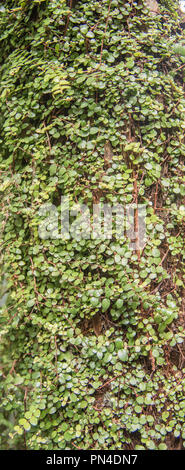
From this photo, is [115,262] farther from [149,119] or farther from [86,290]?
[149,119]

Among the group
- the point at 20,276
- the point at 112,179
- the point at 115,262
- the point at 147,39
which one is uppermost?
the point at 147,39

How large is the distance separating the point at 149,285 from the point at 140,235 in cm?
29

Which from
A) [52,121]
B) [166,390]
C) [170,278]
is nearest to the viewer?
[166,390]

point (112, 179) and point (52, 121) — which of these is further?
point (52, 121)

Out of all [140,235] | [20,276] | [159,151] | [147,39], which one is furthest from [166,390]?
[147,39]

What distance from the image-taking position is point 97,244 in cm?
196

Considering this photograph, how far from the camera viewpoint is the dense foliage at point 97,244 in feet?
6.20

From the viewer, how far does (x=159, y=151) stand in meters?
2.02

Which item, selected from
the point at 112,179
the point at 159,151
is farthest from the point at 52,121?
the point at 159,151

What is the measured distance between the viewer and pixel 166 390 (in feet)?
6.14

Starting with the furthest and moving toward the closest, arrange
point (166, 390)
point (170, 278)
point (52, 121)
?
1. point (52, 121)
2. point (170, 278)
3. point (166, 390)

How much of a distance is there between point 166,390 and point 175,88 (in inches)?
69.6

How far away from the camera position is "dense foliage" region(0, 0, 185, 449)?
1.89 meters

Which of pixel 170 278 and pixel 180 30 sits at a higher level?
pixel 180 30
